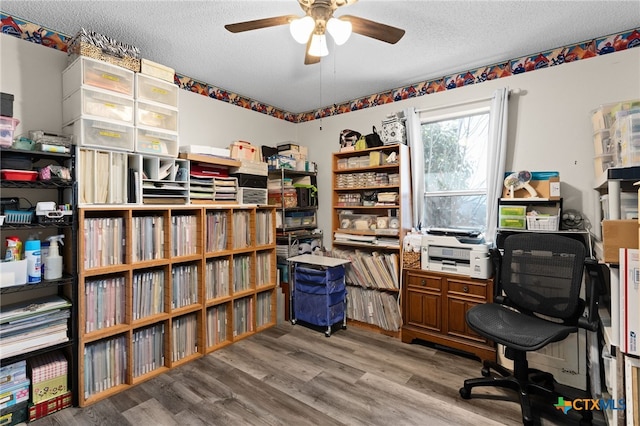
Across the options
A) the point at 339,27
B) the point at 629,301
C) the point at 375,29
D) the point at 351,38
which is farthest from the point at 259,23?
the point at 629,301

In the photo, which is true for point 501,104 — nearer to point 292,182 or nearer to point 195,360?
point 292,182

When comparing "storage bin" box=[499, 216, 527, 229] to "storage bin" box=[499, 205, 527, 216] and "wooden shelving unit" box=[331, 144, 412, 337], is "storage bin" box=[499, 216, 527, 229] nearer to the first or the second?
"storage bin" box=[499, 205, 527, 216]

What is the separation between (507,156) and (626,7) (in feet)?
3.76

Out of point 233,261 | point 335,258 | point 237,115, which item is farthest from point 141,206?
point 335,258

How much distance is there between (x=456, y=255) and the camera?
104 inches

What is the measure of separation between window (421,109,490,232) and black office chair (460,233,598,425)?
2.67 ft

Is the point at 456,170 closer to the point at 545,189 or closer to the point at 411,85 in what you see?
the point at 545,189

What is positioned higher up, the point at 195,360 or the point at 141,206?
the point at 141,206

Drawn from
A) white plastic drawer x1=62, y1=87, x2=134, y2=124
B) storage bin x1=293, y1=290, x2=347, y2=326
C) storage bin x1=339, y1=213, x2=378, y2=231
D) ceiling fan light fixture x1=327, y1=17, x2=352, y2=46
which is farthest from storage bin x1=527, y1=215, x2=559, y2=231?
white plastic drawer x1=62, y1=87, x2=134, y2=124

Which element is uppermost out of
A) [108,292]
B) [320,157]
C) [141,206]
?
[320,157]

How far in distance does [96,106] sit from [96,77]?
0.19m

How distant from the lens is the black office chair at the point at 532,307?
Answer: 1.78m

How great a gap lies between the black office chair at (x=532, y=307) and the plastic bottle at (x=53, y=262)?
2.61m

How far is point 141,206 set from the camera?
224 cm
